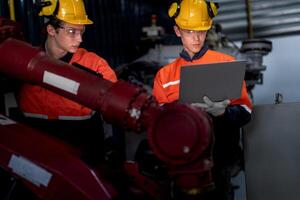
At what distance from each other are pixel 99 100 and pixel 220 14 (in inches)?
131

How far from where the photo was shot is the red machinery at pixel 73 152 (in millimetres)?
1112

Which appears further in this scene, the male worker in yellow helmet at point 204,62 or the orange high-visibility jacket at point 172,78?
the orange high-visibility jacket at point 172,78

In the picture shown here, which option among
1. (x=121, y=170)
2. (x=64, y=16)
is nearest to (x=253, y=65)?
(x=64, y=16)

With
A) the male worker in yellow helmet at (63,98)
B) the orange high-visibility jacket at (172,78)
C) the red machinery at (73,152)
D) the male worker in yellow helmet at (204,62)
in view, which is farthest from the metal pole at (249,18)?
the red machinery at (73,152)

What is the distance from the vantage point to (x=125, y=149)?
3154 millimetres

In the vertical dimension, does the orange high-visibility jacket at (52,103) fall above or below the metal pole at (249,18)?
below

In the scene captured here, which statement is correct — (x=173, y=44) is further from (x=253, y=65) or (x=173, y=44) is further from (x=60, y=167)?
(x=60, y=167)

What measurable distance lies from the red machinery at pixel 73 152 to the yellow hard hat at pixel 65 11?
59 cm

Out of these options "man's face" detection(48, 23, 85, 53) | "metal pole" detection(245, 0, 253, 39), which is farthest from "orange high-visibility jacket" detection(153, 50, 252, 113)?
"metal pole" detection(245, 0, 253, 39)

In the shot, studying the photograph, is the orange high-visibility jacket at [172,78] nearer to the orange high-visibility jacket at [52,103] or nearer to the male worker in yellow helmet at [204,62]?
the male worker in yellow helmet at [204,62]

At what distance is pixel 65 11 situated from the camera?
74.7 inches

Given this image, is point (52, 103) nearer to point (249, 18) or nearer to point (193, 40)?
point (193, 40)

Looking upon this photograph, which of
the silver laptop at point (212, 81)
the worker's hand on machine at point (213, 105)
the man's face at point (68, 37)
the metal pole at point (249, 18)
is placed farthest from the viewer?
the metal pole at point (249, 18)

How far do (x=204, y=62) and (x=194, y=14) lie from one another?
8.9 inches
